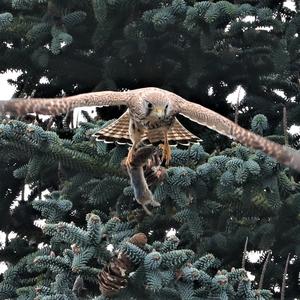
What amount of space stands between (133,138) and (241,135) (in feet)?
2.03

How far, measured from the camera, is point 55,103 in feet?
19.5

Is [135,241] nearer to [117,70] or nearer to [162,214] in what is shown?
[162,214]

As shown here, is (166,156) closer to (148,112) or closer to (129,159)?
(129,159)

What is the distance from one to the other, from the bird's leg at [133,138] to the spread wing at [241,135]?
0.81 ft

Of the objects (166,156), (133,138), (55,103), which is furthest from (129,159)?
(55,103)

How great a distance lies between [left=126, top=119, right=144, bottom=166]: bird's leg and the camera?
222 inches

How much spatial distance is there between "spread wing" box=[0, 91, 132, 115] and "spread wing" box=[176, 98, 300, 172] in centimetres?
38

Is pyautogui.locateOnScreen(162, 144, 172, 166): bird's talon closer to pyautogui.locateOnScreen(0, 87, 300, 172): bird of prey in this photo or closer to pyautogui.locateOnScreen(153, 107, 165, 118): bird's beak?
pyautogui.locateOnScreen(0, 87, 300, 172): bird of prey

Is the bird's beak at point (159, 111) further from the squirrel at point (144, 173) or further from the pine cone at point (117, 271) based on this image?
the pine cone at point (117, 271)

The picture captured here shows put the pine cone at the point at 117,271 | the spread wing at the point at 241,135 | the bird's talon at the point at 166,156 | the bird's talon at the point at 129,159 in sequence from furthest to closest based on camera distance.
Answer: the bird's talon at the point at 166,156 → the bird's talon at the point at 129,159 → the spread wing at the point at 241,135 → the pine cone at the point at 117,271

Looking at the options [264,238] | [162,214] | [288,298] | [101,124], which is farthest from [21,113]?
[288,298]

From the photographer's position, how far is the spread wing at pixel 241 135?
5.47 meters

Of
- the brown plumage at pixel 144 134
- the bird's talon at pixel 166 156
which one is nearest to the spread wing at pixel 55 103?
the brown plumage at pixel 144 134

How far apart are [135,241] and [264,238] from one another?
1.11 meters
